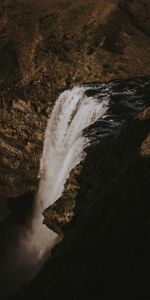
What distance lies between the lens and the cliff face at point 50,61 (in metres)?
46.3

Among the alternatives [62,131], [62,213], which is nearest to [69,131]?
[62,131]

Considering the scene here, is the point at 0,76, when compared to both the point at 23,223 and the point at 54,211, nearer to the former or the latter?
the point at 23,223


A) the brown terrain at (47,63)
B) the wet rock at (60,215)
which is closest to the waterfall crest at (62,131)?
the brown terrain at (47,63)

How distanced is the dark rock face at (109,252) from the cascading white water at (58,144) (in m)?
13.9

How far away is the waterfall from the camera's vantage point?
36.5 meters

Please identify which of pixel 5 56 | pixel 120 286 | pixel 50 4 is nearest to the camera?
pixel 120 286

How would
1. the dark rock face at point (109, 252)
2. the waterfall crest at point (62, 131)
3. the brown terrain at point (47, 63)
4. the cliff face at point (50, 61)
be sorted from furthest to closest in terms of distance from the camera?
the cliff face at point (50, 61) → the brown terrain at point (47, 63) → the waterfall crest at point (62, 131) → the dark rock face at point (109, 252)

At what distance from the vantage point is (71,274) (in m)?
17.6

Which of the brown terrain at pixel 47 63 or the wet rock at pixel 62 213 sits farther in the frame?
the brown terrain at pixel 47 63

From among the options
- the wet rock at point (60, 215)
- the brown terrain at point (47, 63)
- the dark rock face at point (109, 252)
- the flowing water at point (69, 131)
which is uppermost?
the brown terrain at point (47, 63)

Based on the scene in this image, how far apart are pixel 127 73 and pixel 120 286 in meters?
29.6

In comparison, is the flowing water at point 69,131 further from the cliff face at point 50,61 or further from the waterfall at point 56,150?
the cliff face at point 50,61

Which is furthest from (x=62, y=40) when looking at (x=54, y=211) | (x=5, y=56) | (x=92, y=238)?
(x=92, y=238)

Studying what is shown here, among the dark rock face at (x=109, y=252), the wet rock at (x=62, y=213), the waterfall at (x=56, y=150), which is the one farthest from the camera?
the waterfall at (x=56, y=150)
